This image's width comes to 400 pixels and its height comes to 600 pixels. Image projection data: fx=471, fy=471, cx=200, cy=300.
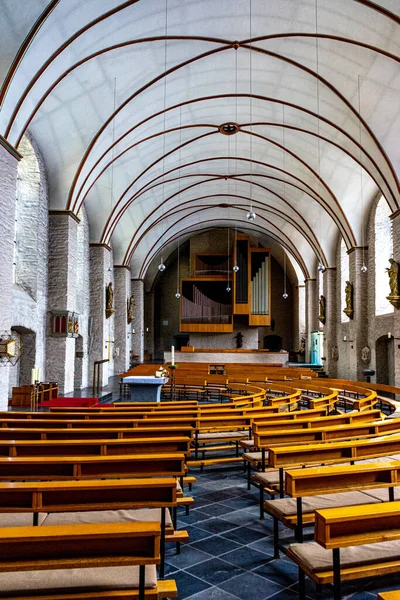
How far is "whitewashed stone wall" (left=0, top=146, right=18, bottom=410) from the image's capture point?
365 inches

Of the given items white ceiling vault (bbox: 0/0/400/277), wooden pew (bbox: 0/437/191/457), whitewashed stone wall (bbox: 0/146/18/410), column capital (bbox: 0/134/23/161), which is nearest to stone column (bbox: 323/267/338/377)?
white ceiling vault (bbox: 0/0/400/277)

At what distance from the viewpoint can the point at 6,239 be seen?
9.57 m

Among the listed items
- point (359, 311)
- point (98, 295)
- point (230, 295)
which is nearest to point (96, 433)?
point (98, 295)

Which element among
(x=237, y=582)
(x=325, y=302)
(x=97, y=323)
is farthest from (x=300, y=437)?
(x=325, y=302)

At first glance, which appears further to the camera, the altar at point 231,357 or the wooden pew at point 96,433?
the altar at point 231,357

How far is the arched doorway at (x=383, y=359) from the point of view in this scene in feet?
53.4

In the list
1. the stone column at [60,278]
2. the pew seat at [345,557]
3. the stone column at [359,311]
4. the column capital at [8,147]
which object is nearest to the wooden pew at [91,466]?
the pew seat at [345,557]

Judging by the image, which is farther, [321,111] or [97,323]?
[97,323]

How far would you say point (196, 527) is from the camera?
415cm

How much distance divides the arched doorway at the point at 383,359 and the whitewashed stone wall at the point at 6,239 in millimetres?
12208

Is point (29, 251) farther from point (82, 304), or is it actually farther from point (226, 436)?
point (226, 436)

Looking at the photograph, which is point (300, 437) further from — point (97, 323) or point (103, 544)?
point (97, 323)

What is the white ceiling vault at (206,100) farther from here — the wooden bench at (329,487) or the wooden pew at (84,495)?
the wooden bench at (329,487)

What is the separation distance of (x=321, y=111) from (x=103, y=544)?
46.0 ft
